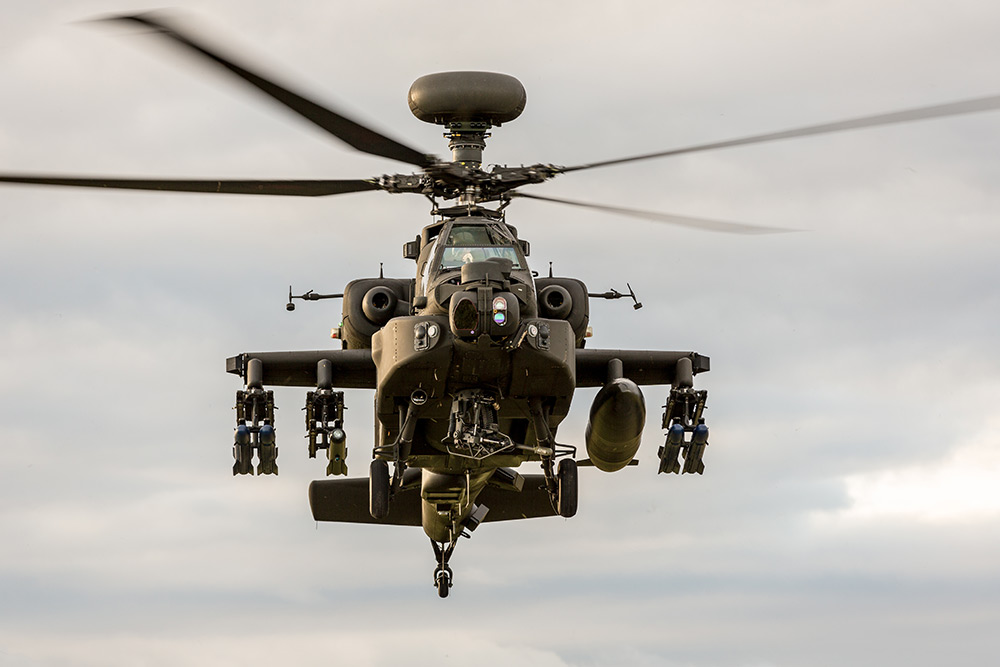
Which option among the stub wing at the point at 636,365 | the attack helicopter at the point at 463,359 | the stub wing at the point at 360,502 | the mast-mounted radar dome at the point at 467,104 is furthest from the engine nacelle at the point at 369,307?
the stub wing at the point at 360,502

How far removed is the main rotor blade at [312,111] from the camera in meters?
11.1

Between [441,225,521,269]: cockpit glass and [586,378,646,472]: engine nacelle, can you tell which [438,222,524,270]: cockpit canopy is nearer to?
[441,225,521,269]: cockpit glass

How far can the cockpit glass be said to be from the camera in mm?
19312

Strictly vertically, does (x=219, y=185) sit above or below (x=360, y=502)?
above

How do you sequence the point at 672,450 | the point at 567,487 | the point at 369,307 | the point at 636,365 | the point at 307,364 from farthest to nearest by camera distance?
the point at 636,365 → the point at 672,450 → the point at 307,364 → the point at 369,307 → the point at 567,487

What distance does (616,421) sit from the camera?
1997cm

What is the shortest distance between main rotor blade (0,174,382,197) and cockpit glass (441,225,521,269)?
1.25 m

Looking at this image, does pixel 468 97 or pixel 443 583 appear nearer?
pixel 468 97

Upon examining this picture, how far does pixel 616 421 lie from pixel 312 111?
764cm

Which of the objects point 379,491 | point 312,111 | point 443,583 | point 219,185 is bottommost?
point 443,583

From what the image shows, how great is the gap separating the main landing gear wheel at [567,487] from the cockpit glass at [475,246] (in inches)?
113

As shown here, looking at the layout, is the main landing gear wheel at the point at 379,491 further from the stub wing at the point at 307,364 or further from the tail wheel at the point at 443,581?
the tail wheel at the point at 443,581

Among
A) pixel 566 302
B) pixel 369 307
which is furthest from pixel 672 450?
pixel 369 307

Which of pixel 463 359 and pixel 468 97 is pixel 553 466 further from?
pixel 468 97
